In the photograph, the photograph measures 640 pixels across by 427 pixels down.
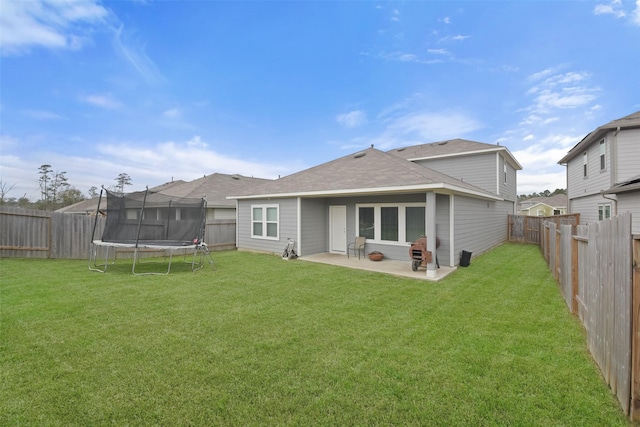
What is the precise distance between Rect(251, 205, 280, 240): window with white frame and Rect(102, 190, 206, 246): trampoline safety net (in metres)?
3.14

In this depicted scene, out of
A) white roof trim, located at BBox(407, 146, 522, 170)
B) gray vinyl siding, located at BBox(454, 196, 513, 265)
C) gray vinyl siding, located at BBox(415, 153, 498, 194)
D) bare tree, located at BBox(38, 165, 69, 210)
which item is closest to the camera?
gray vinyl siding, located at BBox(454, 196, 513, 265)

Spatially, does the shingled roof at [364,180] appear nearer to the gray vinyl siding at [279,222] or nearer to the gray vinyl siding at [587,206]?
the gray vinyl siding at [279,222]

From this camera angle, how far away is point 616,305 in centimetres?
243

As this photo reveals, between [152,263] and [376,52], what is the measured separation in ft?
40.3

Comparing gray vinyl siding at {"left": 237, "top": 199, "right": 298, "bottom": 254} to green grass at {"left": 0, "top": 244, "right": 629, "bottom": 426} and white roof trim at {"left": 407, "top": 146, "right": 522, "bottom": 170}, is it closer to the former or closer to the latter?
green grass at {"left": 0, "top": 244, "right": 629, "bottom": 426}

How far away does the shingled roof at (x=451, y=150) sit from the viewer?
586 inches

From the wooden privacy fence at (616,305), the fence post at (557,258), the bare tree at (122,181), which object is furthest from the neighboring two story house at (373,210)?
the bare tree at (122,181)

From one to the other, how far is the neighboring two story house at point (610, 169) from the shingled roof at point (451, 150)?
3220mm

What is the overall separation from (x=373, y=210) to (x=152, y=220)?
6894 mm

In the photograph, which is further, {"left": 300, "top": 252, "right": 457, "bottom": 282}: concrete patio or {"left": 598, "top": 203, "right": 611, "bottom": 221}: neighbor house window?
{"left": 598, "top": 203, "right": 611, "bottom": 221}: neighbor house window

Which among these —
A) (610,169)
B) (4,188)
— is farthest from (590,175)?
(4,188)

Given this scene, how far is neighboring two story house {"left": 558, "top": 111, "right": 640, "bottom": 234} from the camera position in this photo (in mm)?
8797

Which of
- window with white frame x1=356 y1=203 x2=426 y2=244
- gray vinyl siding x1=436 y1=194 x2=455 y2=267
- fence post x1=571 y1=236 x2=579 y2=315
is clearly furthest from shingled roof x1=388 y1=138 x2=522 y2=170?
fence post x1=571 y1=236 x2=579 y2=315

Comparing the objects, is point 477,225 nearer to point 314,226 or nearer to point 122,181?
point 314,226
